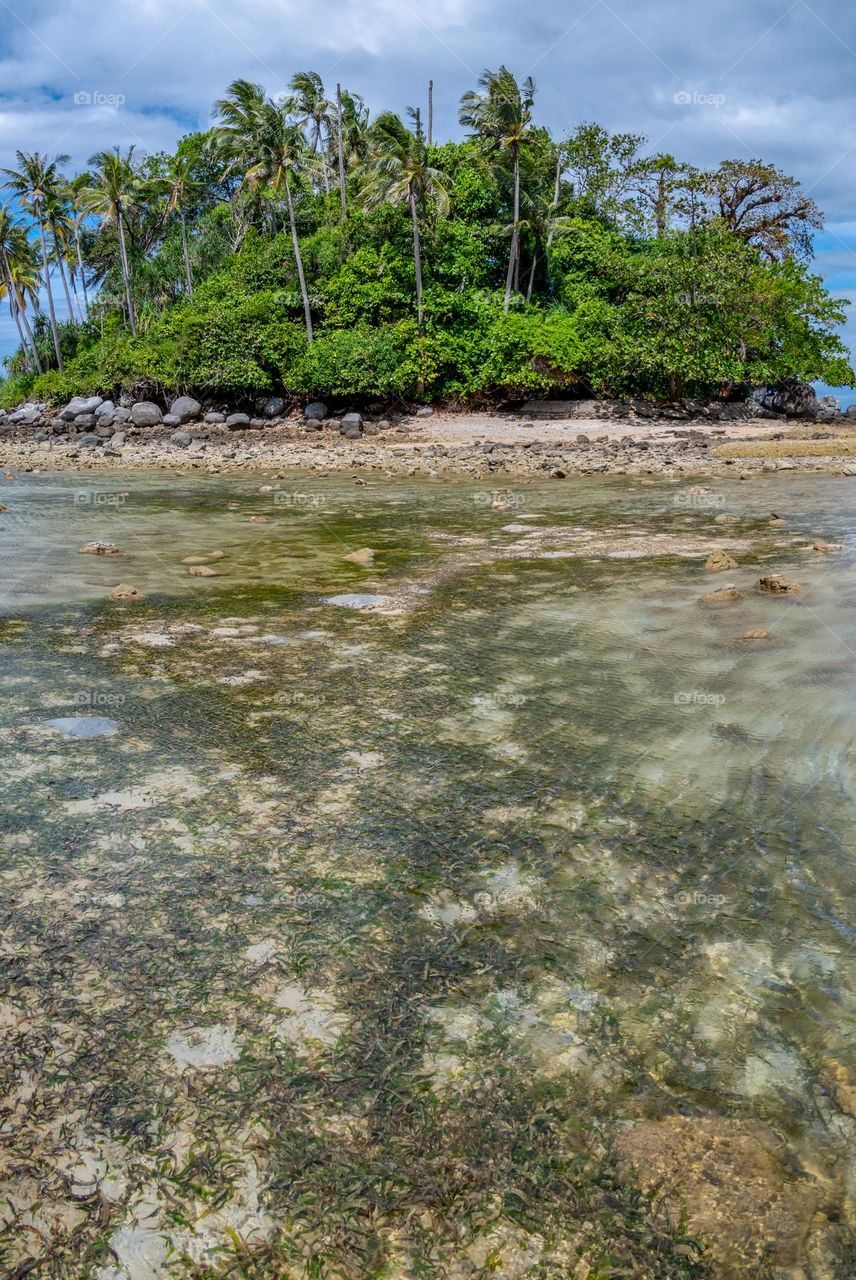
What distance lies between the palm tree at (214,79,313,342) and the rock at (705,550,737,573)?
25985 mm

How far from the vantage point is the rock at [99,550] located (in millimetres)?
9438

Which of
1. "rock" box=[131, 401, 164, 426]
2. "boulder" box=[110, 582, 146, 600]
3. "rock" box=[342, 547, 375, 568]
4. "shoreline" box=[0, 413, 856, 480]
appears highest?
"rock" box=[131, 401, 164, 426]

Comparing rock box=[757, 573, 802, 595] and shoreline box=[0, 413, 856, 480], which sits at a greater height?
shoreline box=[0, 413, 856, 480]

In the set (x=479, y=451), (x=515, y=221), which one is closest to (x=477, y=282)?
(x=515, y=221)

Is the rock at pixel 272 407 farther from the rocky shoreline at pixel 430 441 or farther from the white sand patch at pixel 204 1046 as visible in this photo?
the white sand patch at pixel 204 1046

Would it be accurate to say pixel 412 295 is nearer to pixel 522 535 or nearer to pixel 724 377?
pixel 724 377

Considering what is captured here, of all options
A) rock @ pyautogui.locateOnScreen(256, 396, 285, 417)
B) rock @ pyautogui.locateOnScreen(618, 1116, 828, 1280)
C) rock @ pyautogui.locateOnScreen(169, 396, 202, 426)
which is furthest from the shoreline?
rock @ pyautogui.locateOnScreen(618, 1116, 828, 1280)

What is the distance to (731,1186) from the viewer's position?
1.87m

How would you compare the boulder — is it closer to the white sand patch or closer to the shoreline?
the white sand patch

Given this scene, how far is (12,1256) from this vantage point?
1712mm

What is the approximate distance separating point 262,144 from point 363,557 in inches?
1113

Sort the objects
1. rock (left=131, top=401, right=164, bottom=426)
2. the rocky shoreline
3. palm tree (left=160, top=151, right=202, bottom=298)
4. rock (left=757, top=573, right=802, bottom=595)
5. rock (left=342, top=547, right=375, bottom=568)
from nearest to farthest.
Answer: rock (left=757, top=573, right=802, bottom=595) < rock (left=342, top=547, right=375, bottom=568) < the rocky shoreline < rock (left=131, top=401, right=164, bottom=426) < palm tree (left=160, top=151, right=202, bottom=298)

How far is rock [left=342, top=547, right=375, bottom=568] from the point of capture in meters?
8.88

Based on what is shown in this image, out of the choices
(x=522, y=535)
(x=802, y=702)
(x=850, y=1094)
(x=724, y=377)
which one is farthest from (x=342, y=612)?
(x=724, y=377)
